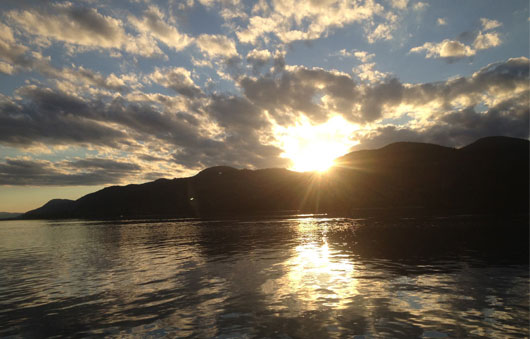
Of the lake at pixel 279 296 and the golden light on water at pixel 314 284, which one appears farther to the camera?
the golden light on water at pixel 314 284

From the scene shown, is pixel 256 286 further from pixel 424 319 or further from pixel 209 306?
pixel 424 319

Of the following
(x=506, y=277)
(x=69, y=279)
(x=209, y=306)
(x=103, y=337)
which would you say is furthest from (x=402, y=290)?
(x=69, y=279)

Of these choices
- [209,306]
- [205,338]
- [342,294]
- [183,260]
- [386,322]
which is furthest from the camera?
[183,260]

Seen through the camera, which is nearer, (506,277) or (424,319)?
(424,319)

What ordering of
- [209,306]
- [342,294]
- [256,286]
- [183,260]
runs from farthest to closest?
[183,260] < [256,286] < [342,294] < [209,306]

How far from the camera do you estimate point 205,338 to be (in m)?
15.7

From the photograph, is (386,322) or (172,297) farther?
(172,297)

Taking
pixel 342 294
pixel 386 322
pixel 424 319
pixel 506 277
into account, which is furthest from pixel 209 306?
pixel 506 277

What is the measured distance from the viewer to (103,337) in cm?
1636

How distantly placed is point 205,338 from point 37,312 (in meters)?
14.3

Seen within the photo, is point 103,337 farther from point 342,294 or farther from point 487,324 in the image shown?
point 487,324

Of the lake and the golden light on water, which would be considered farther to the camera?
the golden light on water

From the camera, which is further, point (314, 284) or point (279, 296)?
point (314, 284)

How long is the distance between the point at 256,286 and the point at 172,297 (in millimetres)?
7145
